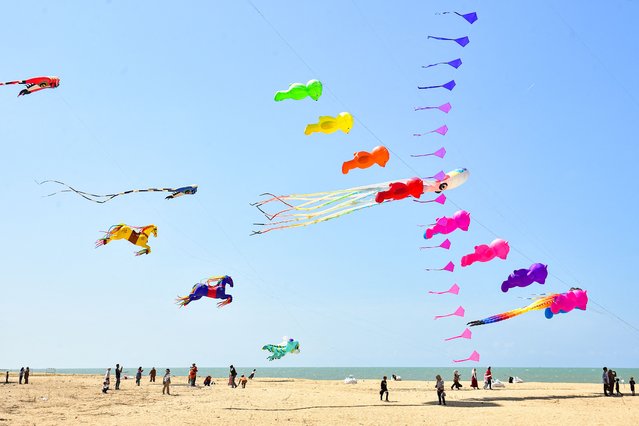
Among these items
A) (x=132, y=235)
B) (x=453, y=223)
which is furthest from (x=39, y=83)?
(x=453, y=223)

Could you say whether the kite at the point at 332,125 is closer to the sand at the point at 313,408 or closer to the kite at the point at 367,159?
the kite at the point at 367,159

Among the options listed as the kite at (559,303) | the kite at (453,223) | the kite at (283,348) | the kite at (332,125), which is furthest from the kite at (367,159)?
the kite at (283,348)

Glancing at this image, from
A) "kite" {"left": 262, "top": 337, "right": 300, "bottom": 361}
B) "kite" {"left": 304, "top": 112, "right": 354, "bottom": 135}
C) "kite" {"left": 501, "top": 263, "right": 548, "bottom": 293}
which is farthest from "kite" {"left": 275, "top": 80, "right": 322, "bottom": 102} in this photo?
"kite" {"left": 262, "top": 337, "right": 300, "bottom": 361}

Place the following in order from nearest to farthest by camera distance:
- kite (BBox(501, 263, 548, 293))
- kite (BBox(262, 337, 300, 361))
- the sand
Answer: the sand < kite (BBox(501, 263, 548, 293)) < kite (BBox(262, 337, 300, 361))

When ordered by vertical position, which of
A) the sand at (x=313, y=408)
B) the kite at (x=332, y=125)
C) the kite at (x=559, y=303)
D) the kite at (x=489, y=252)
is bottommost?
the sand at (x=313, y=408)

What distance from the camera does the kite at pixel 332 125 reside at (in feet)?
62.2

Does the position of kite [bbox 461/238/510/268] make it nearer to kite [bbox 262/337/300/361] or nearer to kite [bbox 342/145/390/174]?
kite [bbox 342/145/390/174]

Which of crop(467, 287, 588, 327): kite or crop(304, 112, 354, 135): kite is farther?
crop(467, 287, 588, 327): kite

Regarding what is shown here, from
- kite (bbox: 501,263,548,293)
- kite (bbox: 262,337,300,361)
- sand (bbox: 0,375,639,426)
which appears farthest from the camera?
kite (bbox: 262,337,300,361)

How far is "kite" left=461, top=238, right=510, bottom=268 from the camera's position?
78.6ft

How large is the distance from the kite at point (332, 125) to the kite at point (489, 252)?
30.1 ft

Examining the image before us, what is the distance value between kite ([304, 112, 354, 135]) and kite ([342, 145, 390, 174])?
1.20 meters

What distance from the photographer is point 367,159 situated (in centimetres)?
1894

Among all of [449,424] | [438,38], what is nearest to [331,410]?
[449,424]
